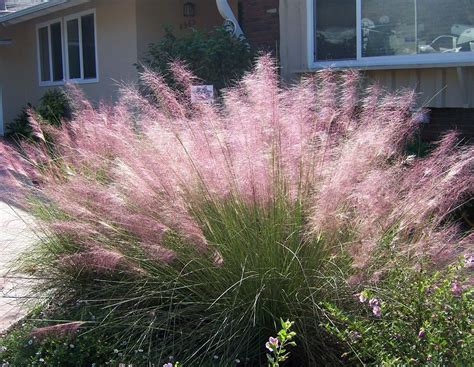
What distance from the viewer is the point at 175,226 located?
3.77 metres

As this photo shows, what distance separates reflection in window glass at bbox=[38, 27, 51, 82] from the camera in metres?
17.2

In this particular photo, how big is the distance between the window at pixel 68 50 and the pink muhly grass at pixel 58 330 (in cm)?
1140

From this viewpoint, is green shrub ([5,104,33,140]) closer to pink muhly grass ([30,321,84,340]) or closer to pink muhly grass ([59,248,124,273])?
pink muhly grass ([59,248,124,273])

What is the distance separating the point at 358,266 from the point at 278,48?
23.3 ft

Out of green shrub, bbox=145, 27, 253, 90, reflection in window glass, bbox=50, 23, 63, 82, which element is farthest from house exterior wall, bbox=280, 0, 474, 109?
reflection in window glass, bbox=50, 23, 63, 82

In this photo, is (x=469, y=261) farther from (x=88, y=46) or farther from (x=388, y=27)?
(x=88, y=46)

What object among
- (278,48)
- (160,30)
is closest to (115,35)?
(160,30)

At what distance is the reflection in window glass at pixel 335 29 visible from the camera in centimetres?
855

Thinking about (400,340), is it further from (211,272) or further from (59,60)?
(59,60)

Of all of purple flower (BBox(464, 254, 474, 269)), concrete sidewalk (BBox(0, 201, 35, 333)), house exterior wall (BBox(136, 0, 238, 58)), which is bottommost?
concrete sidewalk (BBox(0, 201, 35, 333))

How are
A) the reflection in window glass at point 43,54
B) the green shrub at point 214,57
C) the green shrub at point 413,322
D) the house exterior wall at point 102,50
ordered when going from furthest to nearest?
1. the reflection in window glass at point 43,54
2. the house exterior wall at point 102,50
3. the green shrub at point 214,57
4. the green shrub at point 413,322

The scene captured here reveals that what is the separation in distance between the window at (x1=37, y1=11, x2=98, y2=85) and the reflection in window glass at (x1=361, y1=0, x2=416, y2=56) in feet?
26.1

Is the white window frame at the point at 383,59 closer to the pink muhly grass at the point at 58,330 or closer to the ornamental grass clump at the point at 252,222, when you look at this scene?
the ornamental grass clump at the point at 252,222

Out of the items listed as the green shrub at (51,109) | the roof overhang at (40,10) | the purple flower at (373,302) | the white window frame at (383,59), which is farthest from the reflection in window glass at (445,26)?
the roof overhang at (40,10)
